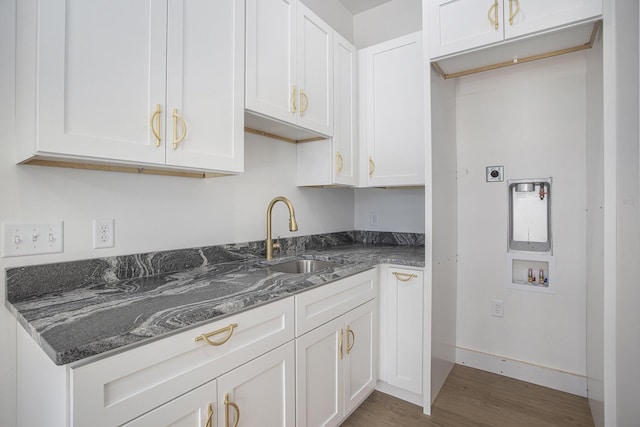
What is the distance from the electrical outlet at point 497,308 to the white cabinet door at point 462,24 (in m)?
1.70

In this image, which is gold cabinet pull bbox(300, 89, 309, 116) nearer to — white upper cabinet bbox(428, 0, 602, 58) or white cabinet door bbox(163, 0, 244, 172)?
white cabinet door bbox(163, 0, 244, 172)

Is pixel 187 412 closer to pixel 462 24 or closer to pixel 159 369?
pixel 159 369

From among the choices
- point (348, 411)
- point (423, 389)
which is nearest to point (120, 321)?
point (348, 411)

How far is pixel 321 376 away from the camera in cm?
152

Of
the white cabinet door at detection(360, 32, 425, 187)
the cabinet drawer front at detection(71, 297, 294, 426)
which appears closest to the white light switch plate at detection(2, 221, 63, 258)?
the cabinet drawer front at detection(71, 297, 294, 426)

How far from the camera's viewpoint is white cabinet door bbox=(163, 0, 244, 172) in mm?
1212

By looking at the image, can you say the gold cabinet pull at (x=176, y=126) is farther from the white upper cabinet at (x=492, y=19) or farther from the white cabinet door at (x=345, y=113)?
the white upper cabinet at (x=492, y=19)

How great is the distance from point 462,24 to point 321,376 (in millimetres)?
1969

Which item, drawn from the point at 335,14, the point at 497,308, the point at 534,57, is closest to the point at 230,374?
the point at 497,308

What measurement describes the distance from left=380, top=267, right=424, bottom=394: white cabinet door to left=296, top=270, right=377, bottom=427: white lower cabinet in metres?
0.10

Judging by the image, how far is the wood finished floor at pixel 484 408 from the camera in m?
1.79

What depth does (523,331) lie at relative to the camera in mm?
2248

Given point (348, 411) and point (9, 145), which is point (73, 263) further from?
point (348, 411)

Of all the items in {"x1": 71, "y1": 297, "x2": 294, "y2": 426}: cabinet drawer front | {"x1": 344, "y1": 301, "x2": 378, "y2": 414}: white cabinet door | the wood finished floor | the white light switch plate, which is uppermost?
the white light switch plate
